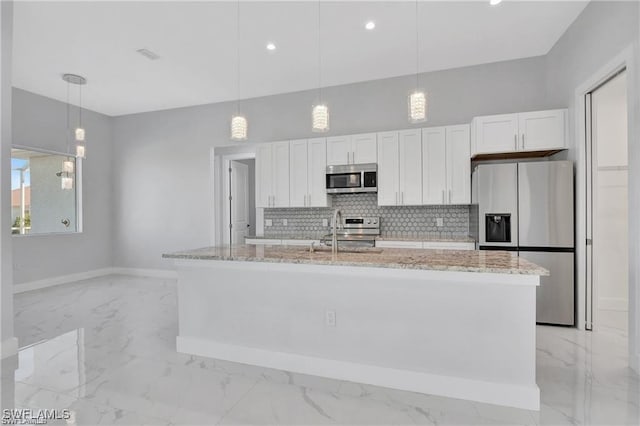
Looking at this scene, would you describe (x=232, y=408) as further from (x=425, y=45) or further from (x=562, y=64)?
(x=562, y=64)

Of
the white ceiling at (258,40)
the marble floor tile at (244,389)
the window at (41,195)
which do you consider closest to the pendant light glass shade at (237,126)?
the white ceiling at (258,40)

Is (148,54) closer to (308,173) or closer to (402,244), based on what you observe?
(308,173)

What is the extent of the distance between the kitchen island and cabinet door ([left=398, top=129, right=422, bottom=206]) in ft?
6.43

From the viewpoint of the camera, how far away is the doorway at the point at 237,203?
605 centimetres

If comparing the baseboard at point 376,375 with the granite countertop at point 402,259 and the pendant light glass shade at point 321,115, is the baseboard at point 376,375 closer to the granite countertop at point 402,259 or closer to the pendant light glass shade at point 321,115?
the granite countertop at point 402,259

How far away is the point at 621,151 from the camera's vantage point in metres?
4.02

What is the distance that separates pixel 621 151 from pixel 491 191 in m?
1.82

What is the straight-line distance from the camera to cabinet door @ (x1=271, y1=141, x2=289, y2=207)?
196 inches

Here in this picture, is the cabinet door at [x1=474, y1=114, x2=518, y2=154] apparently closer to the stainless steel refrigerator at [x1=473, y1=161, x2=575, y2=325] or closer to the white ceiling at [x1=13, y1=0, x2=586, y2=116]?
the stainless steel refrigerator at [x1=473, y1=161, x2=575, y2=325]

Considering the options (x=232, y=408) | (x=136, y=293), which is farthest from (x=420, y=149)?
(x=136, y=293)

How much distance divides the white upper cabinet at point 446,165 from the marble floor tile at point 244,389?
1762mm

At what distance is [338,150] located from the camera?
4691mm

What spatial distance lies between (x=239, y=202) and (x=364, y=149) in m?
2.90

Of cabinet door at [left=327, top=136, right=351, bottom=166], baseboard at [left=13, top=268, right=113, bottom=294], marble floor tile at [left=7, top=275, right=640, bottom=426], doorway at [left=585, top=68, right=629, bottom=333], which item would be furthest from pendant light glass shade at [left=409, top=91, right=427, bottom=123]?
baseboard at [left=13, top=268, right=113, bottom=294]
